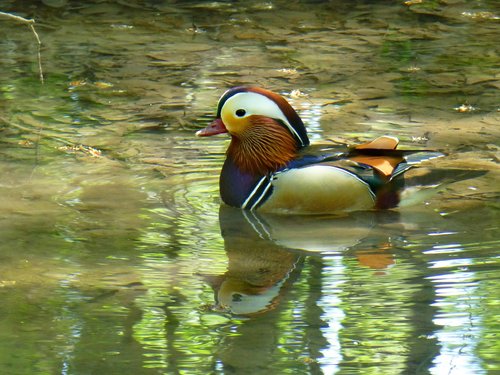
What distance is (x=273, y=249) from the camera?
5.86m

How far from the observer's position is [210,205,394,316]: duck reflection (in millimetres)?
5098

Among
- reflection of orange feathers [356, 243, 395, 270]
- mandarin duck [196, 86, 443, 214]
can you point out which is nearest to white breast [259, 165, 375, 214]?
mandarin duck [196, 86, 443, 214]

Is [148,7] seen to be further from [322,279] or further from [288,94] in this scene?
[322,279]

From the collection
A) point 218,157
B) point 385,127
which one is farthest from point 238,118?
point 385,127

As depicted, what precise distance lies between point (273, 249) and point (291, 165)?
0.80 m

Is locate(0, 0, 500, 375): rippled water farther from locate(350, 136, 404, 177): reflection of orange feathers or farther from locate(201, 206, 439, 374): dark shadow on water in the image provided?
locate(350, 136, 404, 177): reflection of orange feathers

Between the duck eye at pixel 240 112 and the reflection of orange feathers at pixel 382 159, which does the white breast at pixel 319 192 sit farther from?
the duck eye at pixel 240 112

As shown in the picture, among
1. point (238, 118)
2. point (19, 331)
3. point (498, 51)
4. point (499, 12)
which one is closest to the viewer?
point (19, 331)

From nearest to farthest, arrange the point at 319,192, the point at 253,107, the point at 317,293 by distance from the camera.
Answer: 1. the point at 317,293
2. the point at 319,192
3. the point at 253,107

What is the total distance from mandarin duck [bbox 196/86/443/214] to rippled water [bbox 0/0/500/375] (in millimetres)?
108

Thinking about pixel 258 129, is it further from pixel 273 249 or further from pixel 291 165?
pixel 273 249

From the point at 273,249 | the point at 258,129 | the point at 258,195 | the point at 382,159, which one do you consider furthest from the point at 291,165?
the point at 273,249

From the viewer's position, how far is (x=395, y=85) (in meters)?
8.84

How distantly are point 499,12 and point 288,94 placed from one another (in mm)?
3335
